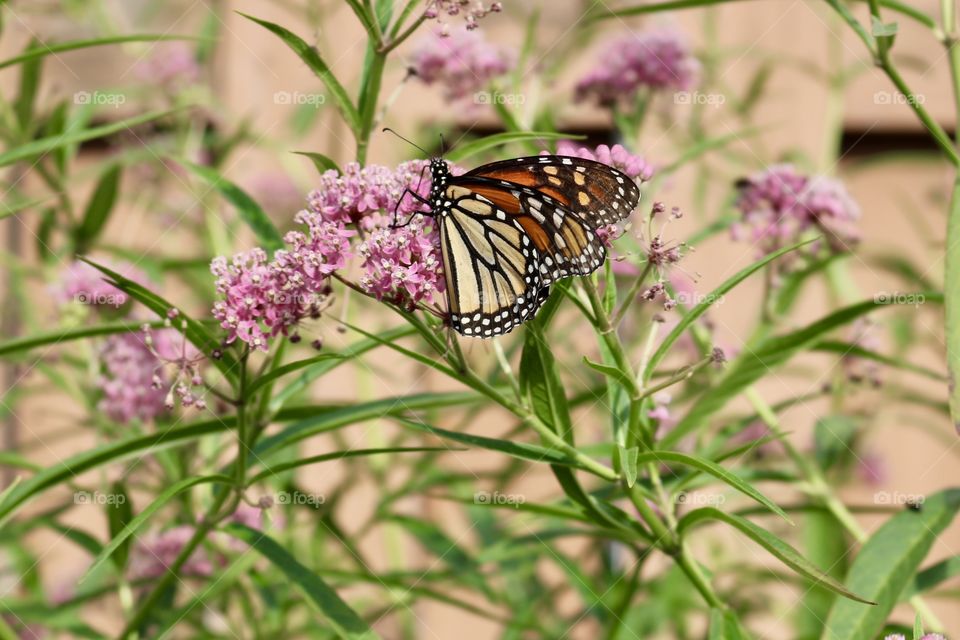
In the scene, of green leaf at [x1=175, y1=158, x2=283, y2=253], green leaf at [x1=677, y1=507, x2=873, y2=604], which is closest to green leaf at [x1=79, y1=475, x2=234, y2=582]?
green leaf at [x1=175, y1=158, x2=283, y2=253]

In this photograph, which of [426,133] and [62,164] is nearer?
[62,164]

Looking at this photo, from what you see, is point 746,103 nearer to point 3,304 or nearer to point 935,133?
point 935,133

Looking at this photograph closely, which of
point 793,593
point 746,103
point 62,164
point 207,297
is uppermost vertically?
point 746,103

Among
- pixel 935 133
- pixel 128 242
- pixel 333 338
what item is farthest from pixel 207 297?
pixel 935 133

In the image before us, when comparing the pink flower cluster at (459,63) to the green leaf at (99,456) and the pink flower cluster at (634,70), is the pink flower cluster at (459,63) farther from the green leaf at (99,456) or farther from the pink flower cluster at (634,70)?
the green leaf at (99,456)

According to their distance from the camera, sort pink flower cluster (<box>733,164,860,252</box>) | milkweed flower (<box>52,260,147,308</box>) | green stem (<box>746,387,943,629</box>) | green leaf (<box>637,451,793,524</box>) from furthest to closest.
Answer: milkweed flower (<box>52,260,147,308</box>), pink flower cluster (<box>733,164,860,252</box>), green stem (<box>746,387,943,629</box>), green leaf (<box>637,451,793,524</box>)

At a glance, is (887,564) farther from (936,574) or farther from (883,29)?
(883,29)

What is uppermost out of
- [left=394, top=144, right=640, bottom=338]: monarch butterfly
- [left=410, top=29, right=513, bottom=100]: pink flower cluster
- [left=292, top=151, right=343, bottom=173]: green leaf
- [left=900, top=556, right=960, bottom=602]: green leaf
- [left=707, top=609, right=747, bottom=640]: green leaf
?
[left=410, top=29, right=513, bottom=100]: pink flower cluster

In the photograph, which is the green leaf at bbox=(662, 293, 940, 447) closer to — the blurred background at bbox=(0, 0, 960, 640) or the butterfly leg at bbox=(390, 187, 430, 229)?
the butterfly leg at bbox=(390, 187, 430, 229)
